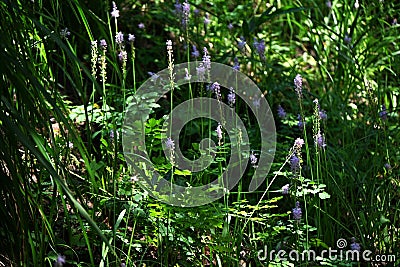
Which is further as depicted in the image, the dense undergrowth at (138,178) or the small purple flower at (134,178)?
the small purple flower at (134,178)

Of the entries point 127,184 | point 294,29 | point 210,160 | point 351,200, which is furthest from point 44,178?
point 294,29

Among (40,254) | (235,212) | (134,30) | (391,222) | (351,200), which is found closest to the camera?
(40,254)

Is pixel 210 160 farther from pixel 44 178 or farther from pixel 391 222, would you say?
pixel 391 222

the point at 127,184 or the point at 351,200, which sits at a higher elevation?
the point at 127,184

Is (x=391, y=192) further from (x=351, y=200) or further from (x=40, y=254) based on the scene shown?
(x=40, y=254)

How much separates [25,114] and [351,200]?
1.24 metres

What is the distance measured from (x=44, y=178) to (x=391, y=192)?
3.89ft

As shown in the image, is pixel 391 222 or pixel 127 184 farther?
pixel 391 222

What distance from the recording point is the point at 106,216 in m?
2.05

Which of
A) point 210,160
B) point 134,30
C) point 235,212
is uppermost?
point 134,30

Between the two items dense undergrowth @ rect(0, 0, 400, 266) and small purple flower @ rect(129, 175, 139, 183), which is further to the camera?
small purple flower @ rect(129, 175, 139, 183)

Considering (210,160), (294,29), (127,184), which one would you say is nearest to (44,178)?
(127,184)

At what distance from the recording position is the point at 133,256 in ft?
6.03

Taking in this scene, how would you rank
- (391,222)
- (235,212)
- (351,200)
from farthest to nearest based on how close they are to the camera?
(351,200)
(391,222)
(235,212)
